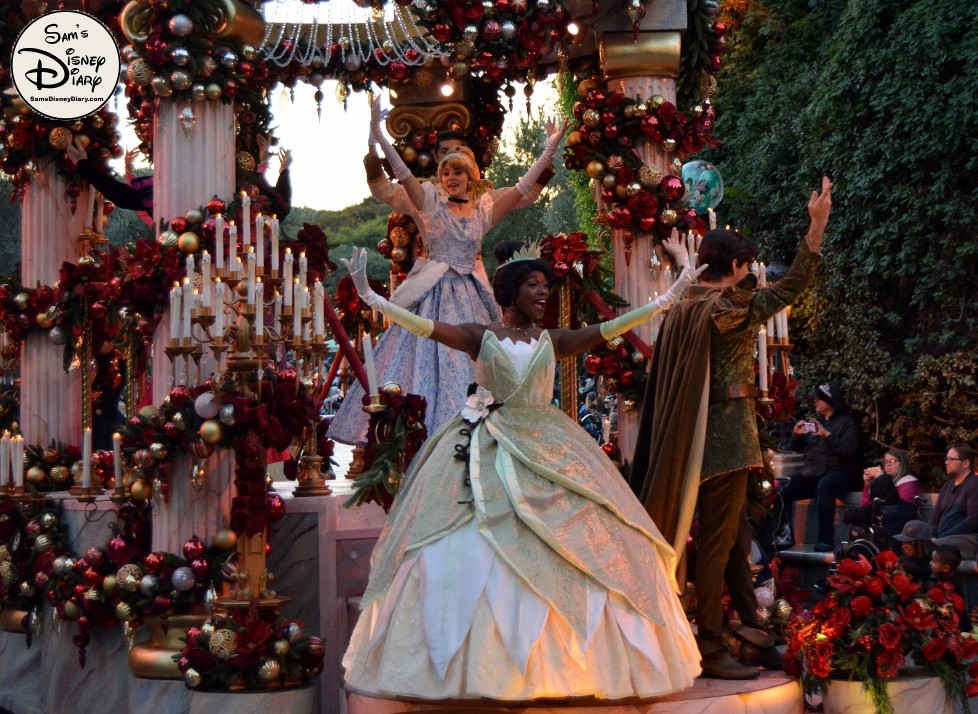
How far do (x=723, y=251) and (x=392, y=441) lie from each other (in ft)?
5.02

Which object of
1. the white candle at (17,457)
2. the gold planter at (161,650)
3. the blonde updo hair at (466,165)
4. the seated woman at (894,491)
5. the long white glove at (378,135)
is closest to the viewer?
the gold planter at (161,650)

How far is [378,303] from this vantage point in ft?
16.2

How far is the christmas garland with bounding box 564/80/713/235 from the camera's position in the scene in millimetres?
6977

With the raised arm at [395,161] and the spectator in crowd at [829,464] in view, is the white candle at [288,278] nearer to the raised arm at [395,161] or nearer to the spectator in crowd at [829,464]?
the raised arm at [395,161]

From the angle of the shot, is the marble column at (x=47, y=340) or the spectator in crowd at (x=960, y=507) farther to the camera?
the spectator in crowd at (x=960, y=507)

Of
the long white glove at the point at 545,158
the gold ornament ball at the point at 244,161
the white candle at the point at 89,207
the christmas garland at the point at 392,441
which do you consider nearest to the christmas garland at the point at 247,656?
the christmas garland at the point at 392,441

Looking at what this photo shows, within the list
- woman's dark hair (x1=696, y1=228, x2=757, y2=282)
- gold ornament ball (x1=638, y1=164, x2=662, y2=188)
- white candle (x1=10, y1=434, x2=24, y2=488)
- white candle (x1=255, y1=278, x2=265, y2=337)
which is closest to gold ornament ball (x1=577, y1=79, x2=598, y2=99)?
gold ornament ball (x1=638, y1=164, x2=662, y2=188)

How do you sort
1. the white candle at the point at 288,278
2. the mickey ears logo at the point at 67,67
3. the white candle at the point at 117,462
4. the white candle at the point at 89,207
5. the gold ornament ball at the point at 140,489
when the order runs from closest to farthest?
the white candle at the point at 288,278 → the gold ornament ball at the point at 140,489 → the white candle at the point at 117,462 → the mickey ears logo at the point at 67,67 → the white candle at the point at 89,207

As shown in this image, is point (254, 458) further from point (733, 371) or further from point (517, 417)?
point (733, 371)

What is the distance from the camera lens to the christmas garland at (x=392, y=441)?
18.1 ft

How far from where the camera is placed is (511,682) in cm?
447

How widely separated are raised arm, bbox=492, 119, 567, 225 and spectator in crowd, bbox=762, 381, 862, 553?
3632 mm

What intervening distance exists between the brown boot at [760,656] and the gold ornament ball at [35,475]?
4241 mm

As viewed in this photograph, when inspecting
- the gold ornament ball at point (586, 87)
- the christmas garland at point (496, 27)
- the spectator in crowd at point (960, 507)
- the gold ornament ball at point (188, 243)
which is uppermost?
the christmas garland at point (496, 27)
